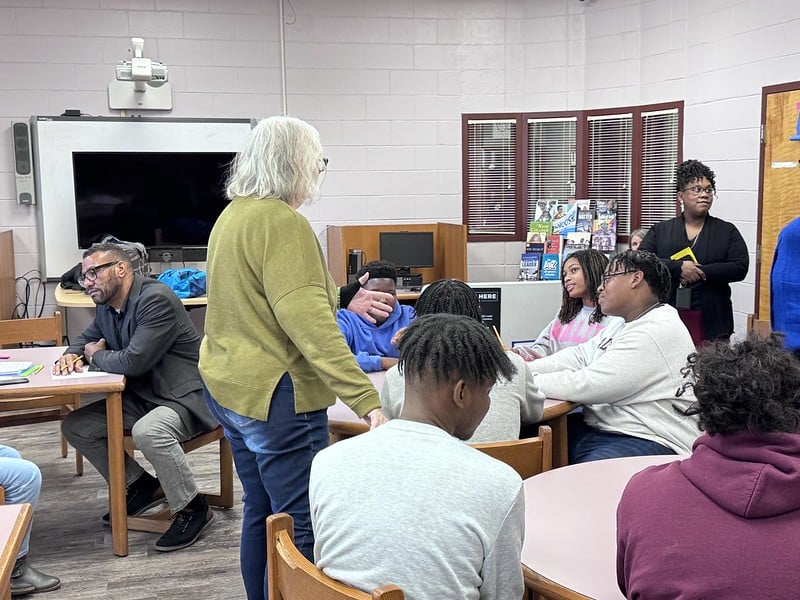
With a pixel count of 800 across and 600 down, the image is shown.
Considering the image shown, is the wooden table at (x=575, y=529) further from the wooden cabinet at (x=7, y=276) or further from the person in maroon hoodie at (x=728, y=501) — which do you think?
the wooden cabinet at (x=7, y=276)

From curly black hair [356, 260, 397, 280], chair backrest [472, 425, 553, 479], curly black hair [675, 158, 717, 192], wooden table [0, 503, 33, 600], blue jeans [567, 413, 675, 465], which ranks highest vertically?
curly black hair [675, 158, 717, 192]

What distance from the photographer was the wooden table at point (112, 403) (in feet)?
10.5

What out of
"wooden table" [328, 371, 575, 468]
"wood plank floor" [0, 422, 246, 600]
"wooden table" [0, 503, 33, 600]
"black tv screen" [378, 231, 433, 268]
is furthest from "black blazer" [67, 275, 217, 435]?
"black tv screen" [378, 231, 433, 268]

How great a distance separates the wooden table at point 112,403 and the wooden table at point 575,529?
1.88 metres

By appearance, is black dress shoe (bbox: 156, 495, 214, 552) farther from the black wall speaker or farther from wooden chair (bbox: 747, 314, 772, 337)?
the black wall speaker

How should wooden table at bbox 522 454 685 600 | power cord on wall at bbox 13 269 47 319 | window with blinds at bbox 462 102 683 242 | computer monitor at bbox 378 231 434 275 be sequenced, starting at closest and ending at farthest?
wooden table at bbox 522 454 685 600 < power cord on wall at bbox 13 269 47 319 < computer monitor at bbox 378 231 434 275 < window with blinds at bbox 462 102 683 242

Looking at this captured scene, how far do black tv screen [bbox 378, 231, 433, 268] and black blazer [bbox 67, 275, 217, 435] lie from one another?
2898mm

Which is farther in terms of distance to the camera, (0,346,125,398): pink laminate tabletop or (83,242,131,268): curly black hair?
(83,242,131,268): curly black hair

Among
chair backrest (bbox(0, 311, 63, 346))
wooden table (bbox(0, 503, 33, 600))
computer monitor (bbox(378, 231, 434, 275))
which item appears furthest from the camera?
computer monitor (bbox(378, 231, 434, 275))

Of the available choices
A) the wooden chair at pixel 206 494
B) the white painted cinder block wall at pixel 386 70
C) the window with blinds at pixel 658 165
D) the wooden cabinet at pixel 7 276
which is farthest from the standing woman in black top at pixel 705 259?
the wooden cabinet at pixel 7 276

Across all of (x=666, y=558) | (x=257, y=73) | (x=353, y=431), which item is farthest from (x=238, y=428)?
(x=257, y=73)

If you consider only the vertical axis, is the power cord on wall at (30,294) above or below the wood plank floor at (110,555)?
above

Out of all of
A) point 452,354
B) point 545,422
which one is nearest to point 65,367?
point 545,422

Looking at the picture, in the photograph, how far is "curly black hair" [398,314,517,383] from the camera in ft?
5.21
